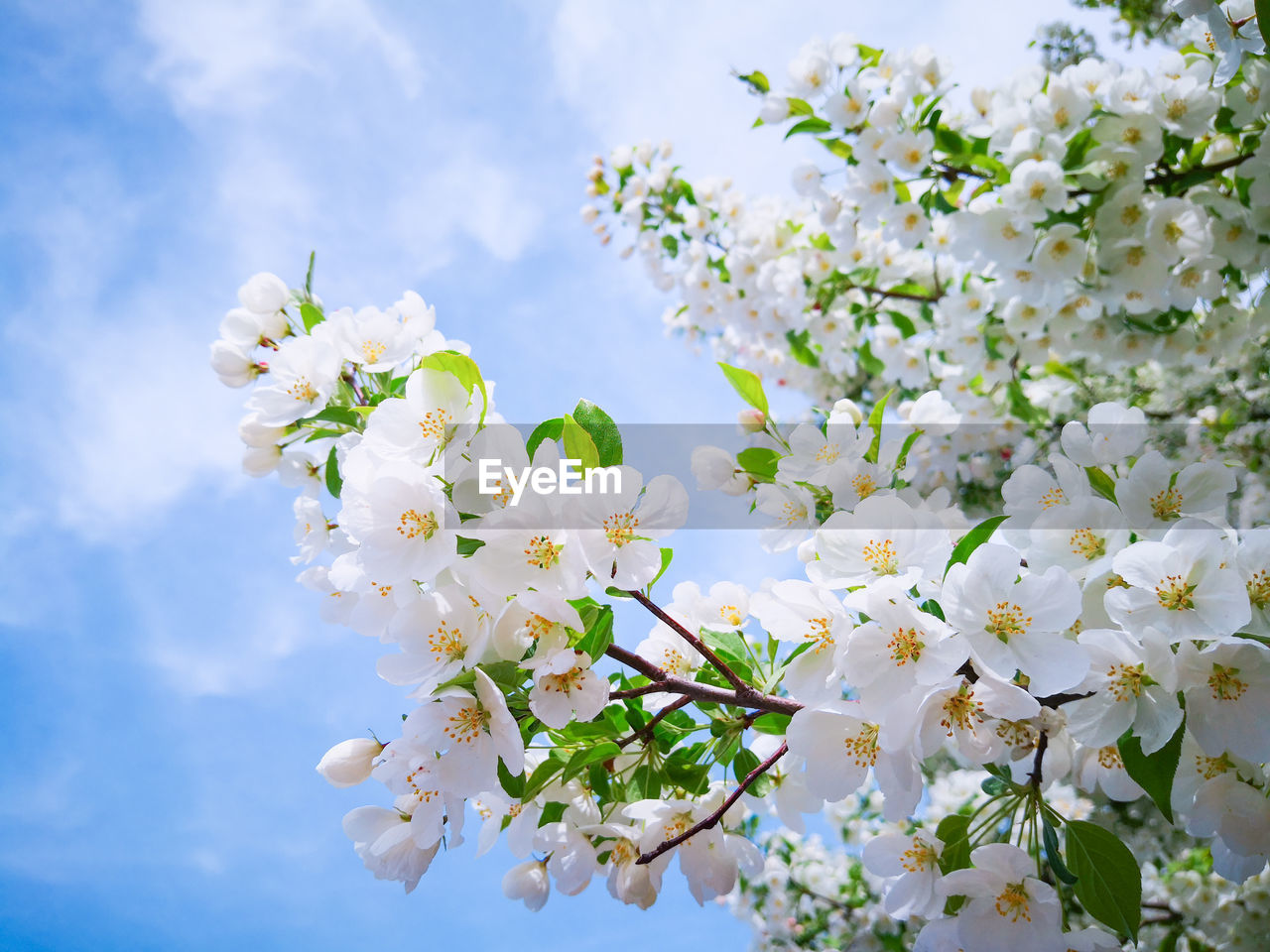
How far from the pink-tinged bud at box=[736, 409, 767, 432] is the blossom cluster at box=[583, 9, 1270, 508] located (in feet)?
3.08

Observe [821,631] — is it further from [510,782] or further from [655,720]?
[510,782]

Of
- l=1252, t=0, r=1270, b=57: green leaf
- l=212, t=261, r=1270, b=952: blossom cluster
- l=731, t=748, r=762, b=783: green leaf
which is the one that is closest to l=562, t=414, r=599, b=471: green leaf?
l=212, t=261, r=1270, b=952: blossom cluster

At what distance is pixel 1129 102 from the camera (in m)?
2.22

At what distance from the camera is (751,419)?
1.44 m

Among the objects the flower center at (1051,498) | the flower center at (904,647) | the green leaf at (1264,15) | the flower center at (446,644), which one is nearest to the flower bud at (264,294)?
the flower center at (446,644)

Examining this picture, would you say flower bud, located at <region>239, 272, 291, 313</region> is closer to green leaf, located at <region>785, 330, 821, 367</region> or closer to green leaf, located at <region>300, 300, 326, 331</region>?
green leaf, located at <region>300, 300, 326, 331</region>

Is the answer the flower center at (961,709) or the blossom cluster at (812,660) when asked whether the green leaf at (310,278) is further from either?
the flower center at (961,709)

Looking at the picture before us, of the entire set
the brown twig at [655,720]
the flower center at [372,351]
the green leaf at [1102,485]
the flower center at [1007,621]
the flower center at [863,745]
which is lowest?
the flower center at [863,745]

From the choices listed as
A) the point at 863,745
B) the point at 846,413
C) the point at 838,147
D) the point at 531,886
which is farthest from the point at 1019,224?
the point at 531,886

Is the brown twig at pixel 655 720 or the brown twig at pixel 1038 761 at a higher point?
the brown twig at pixel 655 720

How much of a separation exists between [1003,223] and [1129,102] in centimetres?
45

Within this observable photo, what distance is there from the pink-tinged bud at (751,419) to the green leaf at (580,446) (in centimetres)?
54

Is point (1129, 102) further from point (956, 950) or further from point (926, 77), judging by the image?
point (956, 950)

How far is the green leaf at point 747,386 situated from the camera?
1.35m
